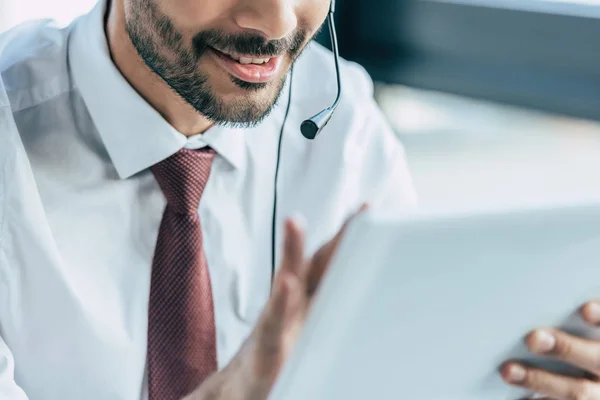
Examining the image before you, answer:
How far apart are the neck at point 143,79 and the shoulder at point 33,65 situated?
0.23ft

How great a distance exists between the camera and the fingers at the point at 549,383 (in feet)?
2.12

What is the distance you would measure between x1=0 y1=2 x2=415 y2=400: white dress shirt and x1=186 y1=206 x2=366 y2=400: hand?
1.01 ft

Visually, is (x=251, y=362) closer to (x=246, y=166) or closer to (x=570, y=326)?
(x=570, y=326)

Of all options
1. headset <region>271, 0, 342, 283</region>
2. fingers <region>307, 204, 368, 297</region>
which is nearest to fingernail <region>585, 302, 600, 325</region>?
fingers <region>307, 204, 368, 297</region>

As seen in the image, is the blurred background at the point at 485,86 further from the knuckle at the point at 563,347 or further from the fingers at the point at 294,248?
the fingers at the point at 294,248

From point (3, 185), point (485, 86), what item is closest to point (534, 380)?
point (3, 185)

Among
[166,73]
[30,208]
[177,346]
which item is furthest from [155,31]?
[177,346]

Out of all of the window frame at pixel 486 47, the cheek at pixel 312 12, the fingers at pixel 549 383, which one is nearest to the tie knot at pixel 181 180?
the cheek at pixel 312 12

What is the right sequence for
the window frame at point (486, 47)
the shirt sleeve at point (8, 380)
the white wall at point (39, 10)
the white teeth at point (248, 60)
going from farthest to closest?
the window frame at point (486, 47) → the white wall at point (39, 10) → the white teeth at point (248, 60) → the shirt sleeve at point (8, 380)

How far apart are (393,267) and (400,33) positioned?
1.11 m

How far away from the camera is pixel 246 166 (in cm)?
104

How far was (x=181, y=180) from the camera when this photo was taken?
92 cm

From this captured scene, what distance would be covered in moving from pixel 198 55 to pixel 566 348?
0.55 meters

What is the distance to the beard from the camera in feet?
2.86
